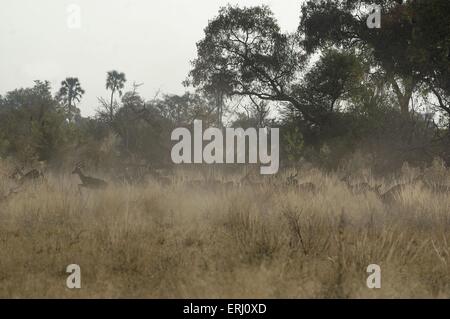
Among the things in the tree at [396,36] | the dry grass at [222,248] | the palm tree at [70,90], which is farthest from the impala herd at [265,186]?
the palm tree at [70,90]

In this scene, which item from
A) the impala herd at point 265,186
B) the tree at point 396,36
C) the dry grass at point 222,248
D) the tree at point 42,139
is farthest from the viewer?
the tree at point 42,139

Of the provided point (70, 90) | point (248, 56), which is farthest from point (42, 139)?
point (70, 90)

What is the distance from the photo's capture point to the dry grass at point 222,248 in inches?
173

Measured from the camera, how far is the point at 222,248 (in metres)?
5.62

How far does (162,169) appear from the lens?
15750 millimetres

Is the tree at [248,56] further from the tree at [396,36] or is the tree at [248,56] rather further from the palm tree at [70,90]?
the palm tree at [70,90]

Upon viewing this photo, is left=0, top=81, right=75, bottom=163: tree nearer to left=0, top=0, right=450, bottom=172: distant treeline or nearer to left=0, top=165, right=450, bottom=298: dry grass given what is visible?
left=0, top=0, right=450, bottom=172: distant treeline

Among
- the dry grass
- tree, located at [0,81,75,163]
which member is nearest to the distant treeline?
tree, located at [0,81,75,163]

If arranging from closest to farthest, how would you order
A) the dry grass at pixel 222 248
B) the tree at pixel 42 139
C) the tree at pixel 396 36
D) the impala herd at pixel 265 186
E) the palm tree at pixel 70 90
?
the dry grass at pixel 222 248, the impala herd at pixel 265 186, the tree at pixel 396 36, the tree at pixel 42 139, the palm tree at pixel 70 90

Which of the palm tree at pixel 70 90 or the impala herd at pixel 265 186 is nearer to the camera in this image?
the impala herd at pixel 265 186

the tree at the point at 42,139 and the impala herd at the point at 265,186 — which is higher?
the tree at the point at 42,139

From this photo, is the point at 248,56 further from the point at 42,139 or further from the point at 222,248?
the point at 222,248
